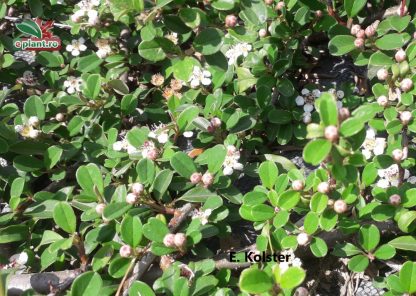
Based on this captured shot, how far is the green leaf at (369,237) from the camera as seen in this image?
140 centimetres

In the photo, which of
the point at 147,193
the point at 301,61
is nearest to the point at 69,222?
the point at 147,193

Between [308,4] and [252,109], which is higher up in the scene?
[308,4]

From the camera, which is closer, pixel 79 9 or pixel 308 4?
pixel 308 4

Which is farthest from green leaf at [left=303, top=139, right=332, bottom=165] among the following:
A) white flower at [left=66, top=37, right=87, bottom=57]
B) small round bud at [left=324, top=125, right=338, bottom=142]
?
white flower at [left=66, top=37, right=87, bottom=57]

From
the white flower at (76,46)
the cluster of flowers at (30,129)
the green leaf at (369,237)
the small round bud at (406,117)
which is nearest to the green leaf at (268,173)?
the green leaf at (369,237)

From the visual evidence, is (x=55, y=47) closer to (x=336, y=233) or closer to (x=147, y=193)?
(x=147, y=193)

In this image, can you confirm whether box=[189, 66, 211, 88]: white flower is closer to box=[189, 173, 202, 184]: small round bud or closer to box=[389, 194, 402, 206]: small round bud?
box=[189, 173, 202, 184]: small round bud

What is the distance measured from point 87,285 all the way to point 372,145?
89 cm

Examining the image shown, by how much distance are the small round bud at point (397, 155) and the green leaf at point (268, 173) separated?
1.02ft

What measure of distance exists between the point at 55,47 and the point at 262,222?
46.8 inches

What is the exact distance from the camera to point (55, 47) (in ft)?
7.13

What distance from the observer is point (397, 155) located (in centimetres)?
145

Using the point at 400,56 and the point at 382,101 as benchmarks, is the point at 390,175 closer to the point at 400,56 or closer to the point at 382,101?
the point at 382,101

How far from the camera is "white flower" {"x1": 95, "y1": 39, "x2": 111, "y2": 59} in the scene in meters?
1.98
